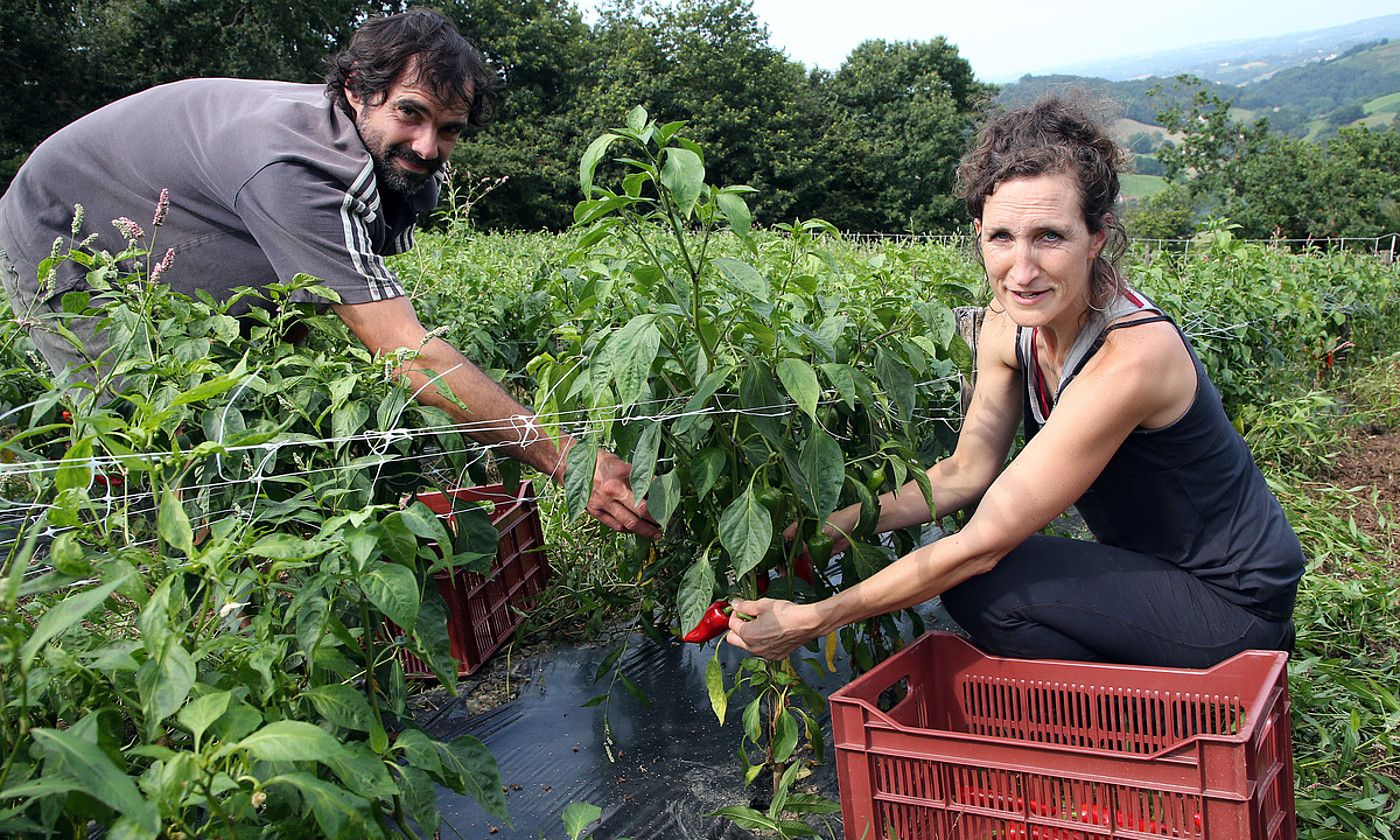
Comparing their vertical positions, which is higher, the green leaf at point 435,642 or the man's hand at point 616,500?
the man's hand at point 616,500

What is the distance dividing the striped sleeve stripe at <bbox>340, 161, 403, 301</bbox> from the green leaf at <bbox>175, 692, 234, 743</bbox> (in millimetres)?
975

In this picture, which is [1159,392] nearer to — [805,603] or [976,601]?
[976,601]

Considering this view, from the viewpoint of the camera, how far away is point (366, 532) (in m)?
1.26

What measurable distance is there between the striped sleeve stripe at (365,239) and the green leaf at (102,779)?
1.09 metres

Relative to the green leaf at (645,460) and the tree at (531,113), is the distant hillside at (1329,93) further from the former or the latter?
the green leaf at (645,460)

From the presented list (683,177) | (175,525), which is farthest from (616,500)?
(175,525)

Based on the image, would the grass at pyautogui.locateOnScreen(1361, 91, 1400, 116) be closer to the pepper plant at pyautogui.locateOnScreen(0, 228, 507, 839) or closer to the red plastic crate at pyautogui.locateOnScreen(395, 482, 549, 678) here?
the red plastic crate at pyautogui.locateOnScreen(395, 482, 549, 678)

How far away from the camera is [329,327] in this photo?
190 cm

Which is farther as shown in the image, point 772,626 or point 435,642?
point 772,626

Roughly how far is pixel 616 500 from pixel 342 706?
2.13 feet

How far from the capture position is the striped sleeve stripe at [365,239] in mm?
1925

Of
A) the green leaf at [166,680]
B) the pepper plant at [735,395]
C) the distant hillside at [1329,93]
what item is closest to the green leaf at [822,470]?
the pepper plant at [735,395]

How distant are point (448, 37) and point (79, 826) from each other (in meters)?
1.72

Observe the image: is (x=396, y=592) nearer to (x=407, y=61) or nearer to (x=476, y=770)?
(x=476, y=770)
